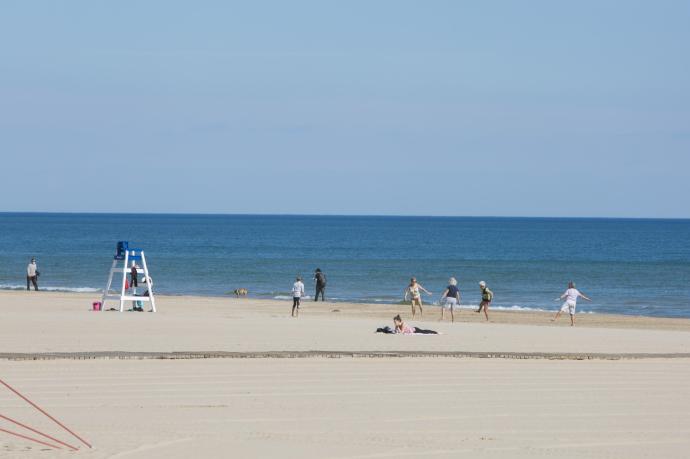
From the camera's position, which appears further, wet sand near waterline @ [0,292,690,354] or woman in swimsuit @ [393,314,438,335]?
woman in swimsuit @ [393,314,438,335]

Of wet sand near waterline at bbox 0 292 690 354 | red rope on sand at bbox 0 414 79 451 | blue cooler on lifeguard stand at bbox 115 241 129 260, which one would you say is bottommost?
red rope on sand at bbox 0 414 79 451

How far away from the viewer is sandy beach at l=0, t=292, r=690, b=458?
1112 centimetres

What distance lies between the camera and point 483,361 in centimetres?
1881

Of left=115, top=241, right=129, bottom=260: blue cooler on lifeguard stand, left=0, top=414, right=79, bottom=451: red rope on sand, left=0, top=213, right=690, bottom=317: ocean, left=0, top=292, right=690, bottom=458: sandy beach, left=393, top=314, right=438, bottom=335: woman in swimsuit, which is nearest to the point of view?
left=0, top=414, right=79, bottom=451: red rope on sand

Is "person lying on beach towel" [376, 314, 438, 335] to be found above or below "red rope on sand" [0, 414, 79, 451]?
above

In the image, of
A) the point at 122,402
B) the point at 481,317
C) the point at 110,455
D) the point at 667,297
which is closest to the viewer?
the point at 110,455

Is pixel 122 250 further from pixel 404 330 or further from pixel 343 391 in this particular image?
pixel 343 391

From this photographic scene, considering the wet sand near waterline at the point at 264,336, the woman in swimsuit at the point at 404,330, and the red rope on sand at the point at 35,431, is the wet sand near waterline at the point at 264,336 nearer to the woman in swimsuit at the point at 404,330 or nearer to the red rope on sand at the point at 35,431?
the woman in swimsuit at the point at 404,330

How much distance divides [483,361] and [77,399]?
24.8 feet

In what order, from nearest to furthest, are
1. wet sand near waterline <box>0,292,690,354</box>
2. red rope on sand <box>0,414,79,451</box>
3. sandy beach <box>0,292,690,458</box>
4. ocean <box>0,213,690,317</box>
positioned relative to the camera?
red rope on sand <box>0,414,79,451</box> < sandy beach <box>0,292,690,458</box> < wet sand near waterline <box>0,292,690,354</box> < ocean <box>0,213,690,317</box>

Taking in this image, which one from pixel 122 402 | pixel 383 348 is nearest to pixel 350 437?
pixel 122 402

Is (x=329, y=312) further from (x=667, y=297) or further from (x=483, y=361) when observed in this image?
(x=667, y=297)

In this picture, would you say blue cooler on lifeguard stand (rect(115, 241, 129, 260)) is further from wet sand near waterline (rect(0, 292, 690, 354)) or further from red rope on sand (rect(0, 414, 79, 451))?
red rope on sand (rect(0, 414, 79, 451))

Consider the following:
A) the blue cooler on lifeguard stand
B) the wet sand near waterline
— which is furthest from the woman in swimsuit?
the blue cooler on lifeguard stand
